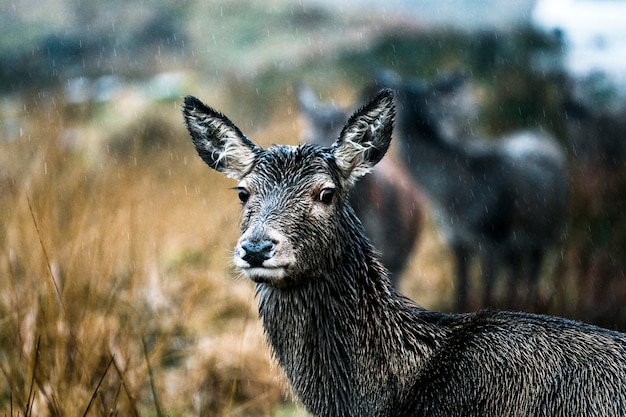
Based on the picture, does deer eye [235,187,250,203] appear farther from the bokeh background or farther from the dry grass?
the bokeh background

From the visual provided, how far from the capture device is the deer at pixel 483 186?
7.79m

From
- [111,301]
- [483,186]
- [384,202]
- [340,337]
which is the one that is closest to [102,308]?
[111,301]

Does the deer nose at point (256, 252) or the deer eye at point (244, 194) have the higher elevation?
the deer eye at point (244, 194)

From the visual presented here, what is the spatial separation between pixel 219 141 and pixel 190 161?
8556 mm

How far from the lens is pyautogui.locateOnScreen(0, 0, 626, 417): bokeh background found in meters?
4.74

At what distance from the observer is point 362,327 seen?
11.4 ft

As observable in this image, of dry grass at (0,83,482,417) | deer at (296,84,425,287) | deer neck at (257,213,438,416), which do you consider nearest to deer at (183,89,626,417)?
deer neck at (257,213,438,416)

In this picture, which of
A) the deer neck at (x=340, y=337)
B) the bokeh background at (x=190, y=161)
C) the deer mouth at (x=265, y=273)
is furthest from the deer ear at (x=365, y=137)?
the bokeh background at (x=190, y=161)

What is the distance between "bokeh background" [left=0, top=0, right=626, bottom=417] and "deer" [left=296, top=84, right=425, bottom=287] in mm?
1005

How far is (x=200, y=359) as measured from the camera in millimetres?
5918

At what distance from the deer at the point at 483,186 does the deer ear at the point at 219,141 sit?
425 centimetres

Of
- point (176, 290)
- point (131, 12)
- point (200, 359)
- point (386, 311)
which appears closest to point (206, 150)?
point (386, 311)

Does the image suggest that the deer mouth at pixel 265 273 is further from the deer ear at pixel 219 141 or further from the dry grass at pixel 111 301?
the deer ear at pixel 219 141

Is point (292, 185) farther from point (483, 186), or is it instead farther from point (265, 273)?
point (483, 186)
